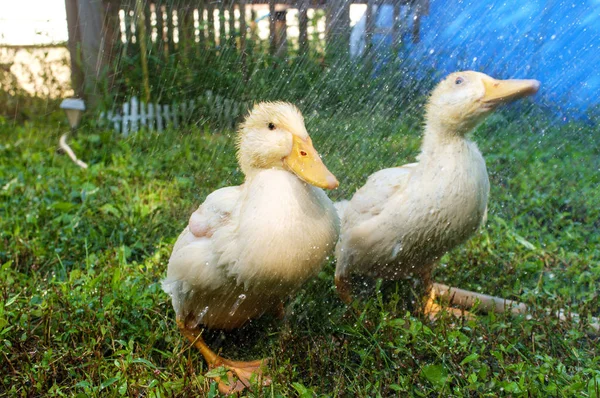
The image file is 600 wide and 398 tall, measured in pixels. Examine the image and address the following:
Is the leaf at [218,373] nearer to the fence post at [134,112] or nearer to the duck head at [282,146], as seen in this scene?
the duck head at [282,146]

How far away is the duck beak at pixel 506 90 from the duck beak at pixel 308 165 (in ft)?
2.78

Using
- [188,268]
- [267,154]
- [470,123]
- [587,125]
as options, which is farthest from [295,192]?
[587,125]

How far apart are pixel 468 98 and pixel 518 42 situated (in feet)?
3.30

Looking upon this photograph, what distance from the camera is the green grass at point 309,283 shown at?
229cm

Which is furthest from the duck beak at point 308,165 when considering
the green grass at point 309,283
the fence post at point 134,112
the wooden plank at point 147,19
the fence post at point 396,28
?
the fence post at point 134,112

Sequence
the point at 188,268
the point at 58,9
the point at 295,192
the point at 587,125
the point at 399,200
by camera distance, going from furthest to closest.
Answer: the point at 587,125 → the point at 58,9 → the point at 399,200 → the point at 188,268 → the point at 295,192

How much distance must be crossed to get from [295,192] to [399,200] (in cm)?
77

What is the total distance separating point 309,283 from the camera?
2355 mm

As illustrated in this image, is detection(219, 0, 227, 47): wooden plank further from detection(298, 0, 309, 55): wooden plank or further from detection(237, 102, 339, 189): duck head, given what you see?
detection(237, 102, 339, 189): duck head

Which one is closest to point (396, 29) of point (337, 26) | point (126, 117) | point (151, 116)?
point (337, 26)

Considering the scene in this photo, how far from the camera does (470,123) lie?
8.57 ft

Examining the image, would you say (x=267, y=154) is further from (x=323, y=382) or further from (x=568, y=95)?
(x=568, y=95)

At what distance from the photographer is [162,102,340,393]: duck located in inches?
79.8

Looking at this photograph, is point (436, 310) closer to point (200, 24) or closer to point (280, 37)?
point (280, 37)
